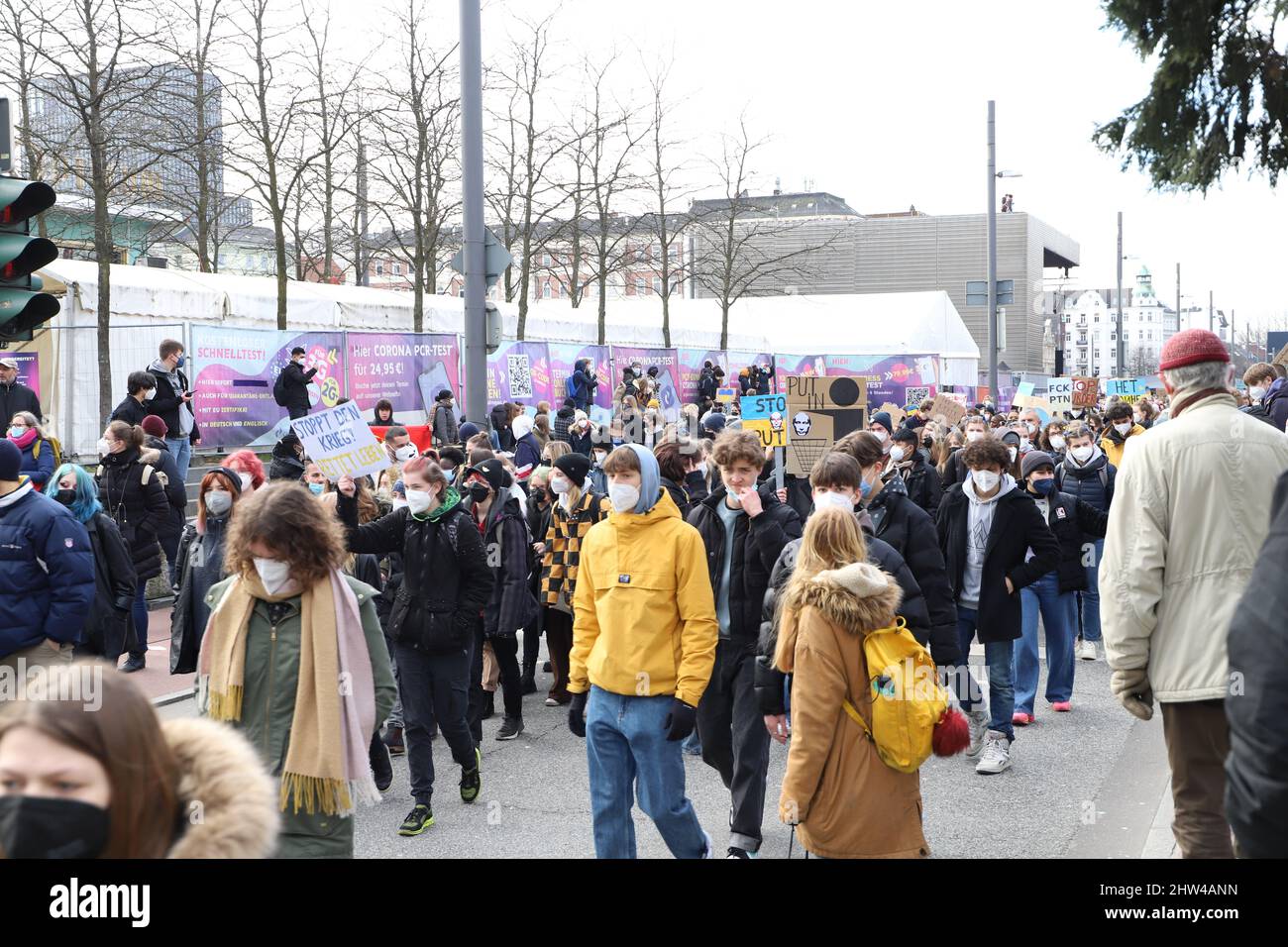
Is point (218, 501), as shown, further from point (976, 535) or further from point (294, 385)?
point (294, 385)

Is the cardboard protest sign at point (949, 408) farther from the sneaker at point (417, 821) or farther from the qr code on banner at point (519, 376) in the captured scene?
the sneaker at point (417, 821)

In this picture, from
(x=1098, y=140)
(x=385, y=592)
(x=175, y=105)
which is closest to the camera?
(x=385, y=592)

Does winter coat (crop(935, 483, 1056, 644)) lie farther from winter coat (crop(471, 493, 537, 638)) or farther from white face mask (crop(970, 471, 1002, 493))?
winter coat (crop(471, 493, 537, 638))

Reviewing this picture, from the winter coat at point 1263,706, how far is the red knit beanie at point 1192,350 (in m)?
2.38

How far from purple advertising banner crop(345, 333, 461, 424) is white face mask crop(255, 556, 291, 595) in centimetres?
1396

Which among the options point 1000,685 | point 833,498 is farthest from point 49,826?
point 1000,685

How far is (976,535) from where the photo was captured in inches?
305

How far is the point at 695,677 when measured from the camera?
16.5ft

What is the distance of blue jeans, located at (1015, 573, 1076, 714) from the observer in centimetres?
834

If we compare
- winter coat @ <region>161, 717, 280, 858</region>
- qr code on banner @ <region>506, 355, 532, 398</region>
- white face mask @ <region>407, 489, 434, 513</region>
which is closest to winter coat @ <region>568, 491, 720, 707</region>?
white face mask @ <region>407, 489, 434, 513</region>
